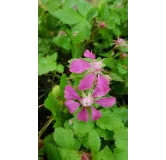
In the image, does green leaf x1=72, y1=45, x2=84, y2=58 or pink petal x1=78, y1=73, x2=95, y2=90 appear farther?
green leaf x1=72, y1=45, x2=84, y2=58

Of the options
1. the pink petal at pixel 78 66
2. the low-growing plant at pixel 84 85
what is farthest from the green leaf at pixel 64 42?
the pink petal at pixel 78 66

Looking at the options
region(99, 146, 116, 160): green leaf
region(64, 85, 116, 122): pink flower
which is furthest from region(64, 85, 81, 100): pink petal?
region(99, 146, 116, 160): green leaf

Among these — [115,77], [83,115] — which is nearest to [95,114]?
[83,115]

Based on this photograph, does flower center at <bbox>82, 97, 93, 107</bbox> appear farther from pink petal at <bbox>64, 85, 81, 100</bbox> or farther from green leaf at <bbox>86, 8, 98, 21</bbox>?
green leaf at <bbox>86, 8, 98, 21</bbox>

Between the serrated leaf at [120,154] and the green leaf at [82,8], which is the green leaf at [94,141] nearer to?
the serrated leaf at [120,154]
